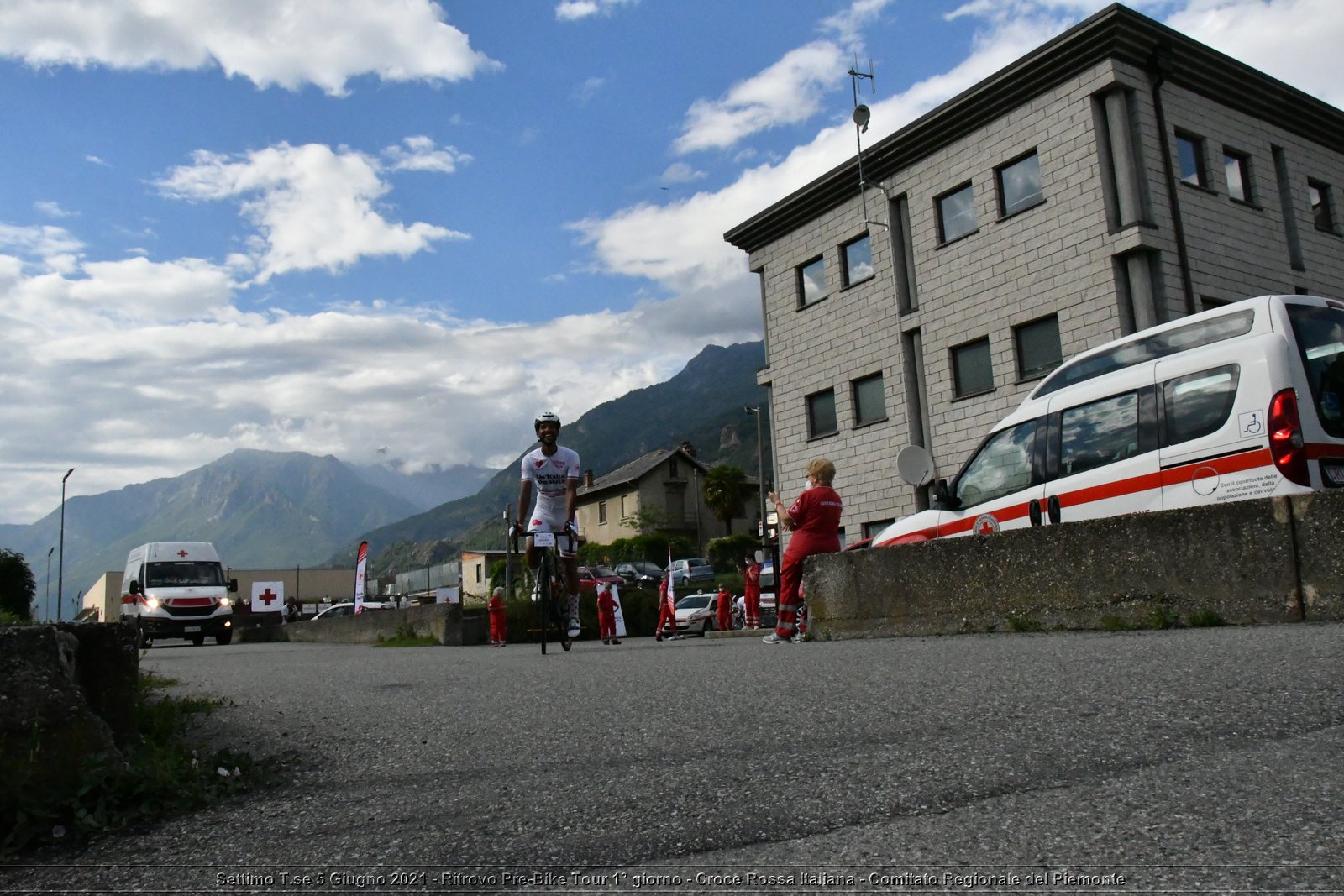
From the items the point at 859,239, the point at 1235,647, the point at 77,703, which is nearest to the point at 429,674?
the point at 77,703

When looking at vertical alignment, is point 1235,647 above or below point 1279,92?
below

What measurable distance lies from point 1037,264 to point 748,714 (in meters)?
22.4

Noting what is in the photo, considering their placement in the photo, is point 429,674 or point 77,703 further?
point 429,674

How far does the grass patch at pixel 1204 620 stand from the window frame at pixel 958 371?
18698 millimetres

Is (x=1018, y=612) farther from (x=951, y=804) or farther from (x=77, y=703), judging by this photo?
(x=77, y=703)

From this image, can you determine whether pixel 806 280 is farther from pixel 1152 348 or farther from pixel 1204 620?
pixel 1204 620

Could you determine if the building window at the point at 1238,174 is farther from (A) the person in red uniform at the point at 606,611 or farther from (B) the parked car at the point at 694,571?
→ (B) the parked car at the point at 694,571

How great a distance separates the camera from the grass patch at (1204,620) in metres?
7.85

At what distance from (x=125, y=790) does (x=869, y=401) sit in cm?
2779

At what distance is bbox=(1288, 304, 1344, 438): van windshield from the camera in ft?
28.5

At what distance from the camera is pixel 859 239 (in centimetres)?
3045

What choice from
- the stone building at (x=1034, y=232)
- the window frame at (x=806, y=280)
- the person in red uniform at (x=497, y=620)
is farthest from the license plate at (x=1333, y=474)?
the window frame at (x=806, y=280)

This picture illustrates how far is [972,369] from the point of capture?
A: 27031 mm

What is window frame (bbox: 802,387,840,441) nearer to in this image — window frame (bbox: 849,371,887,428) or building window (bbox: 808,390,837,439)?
building window (bbox: 808,390,837,439)
